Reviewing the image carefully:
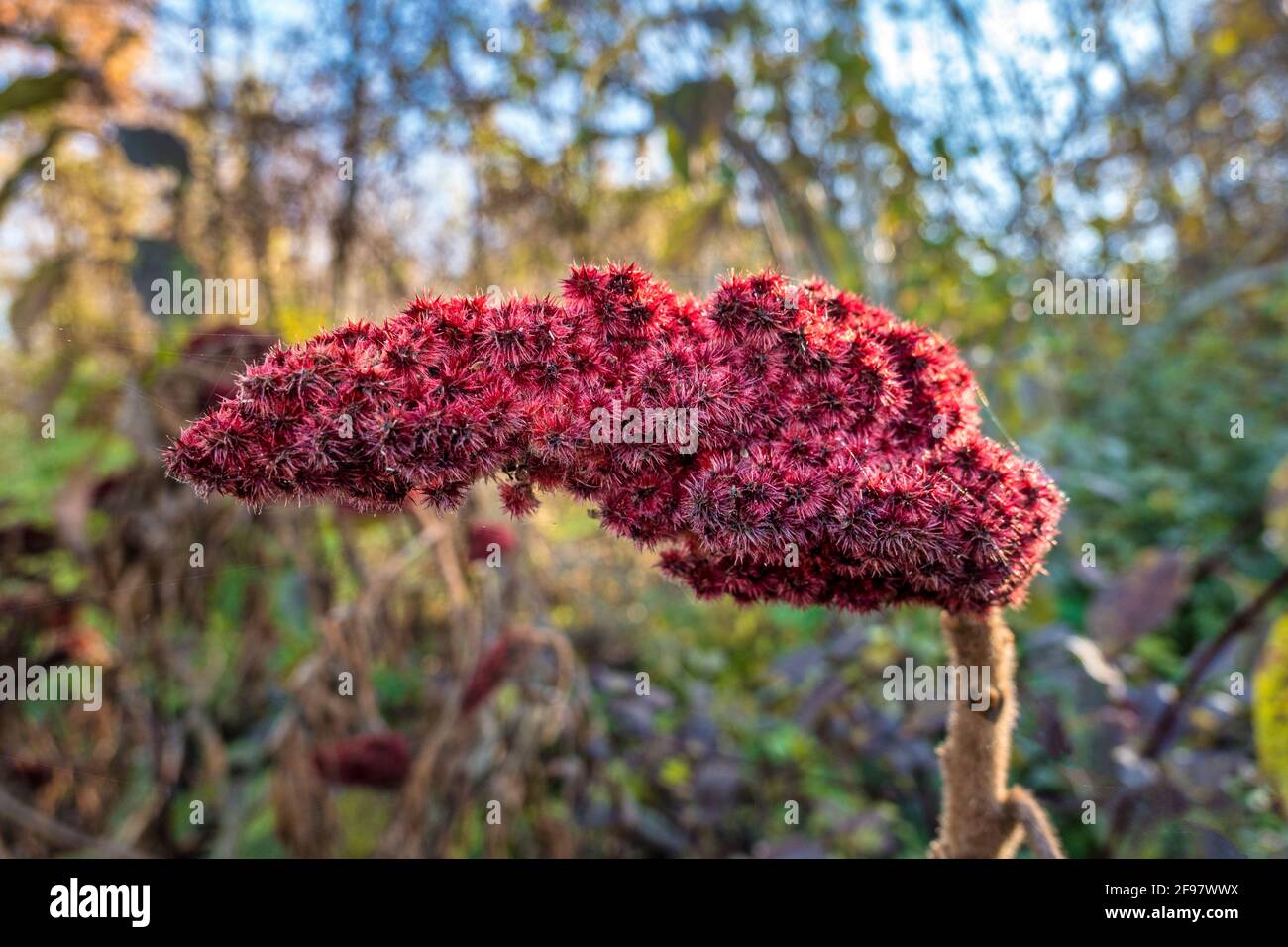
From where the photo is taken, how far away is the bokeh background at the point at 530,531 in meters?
1.98

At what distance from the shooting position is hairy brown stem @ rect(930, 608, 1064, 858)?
0.81 m

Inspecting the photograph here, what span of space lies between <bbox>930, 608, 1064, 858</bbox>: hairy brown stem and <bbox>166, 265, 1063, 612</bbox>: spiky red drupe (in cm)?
10

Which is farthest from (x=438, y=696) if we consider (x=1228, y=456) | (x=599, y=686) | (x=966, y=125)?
(x=1228, y=456)

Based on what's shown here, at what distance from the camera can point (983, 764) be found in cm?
84

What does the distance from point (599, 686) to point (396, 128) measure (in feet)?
6.79

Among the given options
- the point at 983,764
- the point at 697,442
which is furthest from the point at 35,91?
the point at 983,764

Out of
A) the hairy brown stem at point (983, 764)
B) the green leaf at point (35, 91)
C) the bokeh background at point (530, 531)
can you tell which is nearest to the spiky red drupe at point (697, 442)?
the hairy brown stem at point (983, 764)

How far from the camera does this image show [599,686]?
9.08 ft

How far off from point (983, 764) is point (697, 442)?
0.46 m

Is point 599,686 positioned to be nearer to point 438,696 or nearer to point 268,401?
point 438,696

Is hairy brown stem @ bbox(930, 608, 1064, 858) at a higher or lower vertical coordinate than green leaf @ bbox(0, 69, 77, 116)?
lower

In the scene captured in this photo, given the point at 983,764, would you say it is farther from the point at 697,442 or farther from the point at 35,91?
the point at 35,91

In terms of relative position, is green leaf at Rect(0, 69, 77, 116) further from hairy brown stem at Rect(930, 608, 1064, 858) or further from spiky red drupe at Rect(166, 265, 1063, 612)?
hairy brown stem at Rect(930, 608, 1064, 858)

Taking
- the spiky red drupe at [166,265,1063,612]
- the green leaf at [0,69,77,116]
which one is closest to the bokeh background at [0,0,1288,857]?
the green leaf at [0,69,77,116]
